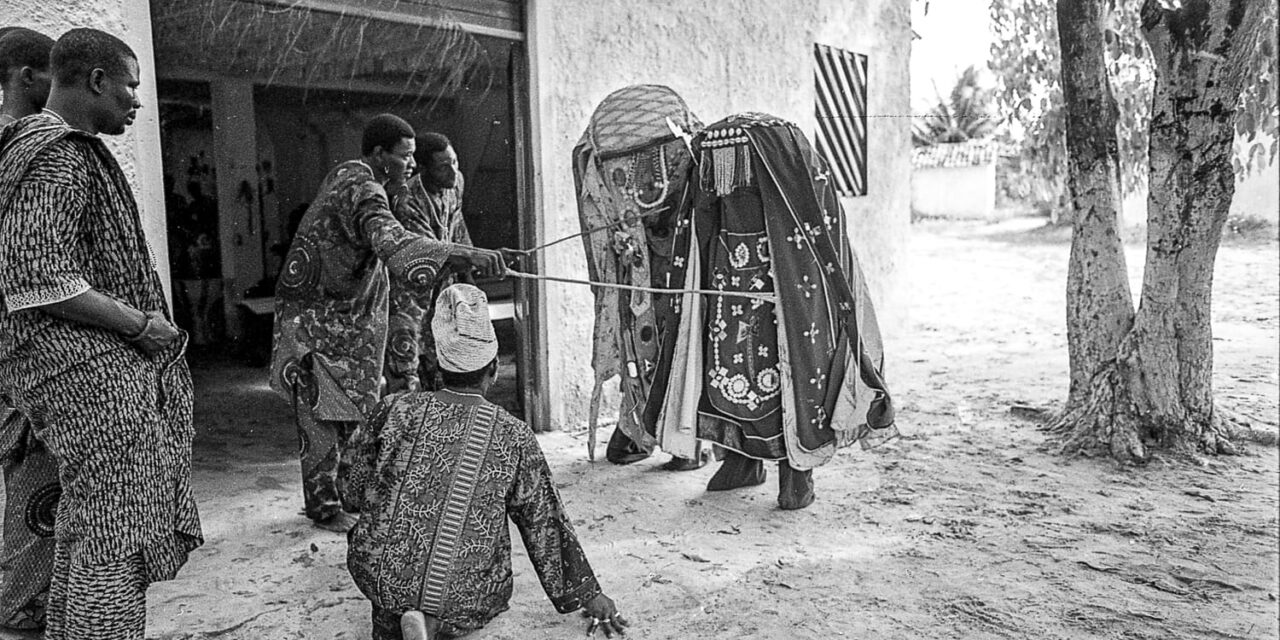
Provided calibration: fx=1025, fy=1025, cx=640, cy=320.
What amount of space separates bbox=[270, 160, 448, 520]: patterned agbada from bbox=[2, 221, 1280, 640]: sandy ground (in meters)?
0.37

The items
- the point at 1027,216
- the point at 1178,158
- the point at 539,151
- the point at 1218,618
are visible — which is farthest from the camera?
the point at 1027,216

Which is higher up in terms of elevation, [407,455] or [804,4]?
[804,4]

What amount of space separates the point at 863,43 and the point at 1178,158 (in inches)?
134

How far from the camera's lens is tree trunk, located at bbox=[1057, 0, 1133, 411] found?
529cm

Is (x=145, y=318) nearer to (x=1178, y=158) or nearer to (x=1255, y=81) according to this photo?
(x=1178, y=158)

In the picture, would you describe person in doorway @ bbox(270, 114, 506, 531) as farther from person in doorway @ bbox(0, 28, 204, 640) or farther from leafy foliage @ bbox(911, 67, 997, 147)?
leafy foliage @ bbox(911, 67, 997, 147)

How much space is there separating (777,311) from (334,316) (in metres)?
1.73

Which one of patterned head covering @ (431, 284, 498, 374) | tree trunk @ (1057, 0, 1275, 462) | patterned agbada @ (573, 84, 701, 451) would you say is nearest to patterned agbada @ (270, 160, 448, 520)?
patterned agbada @ (573, 84, 701, 451)

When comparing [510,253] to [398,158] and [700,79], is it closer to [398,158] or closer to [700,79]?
[398,158]

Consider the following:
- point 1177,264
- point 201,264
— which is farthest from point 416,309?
point 201,264

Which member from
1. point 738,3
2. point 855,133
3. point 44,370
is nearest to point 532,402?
point 738,3

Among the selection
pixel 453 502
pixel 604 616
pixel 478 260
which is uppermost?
pixel 478 260

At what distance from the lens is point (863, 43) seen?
26.2 feet

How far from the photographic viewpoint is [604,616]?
2869 mm
